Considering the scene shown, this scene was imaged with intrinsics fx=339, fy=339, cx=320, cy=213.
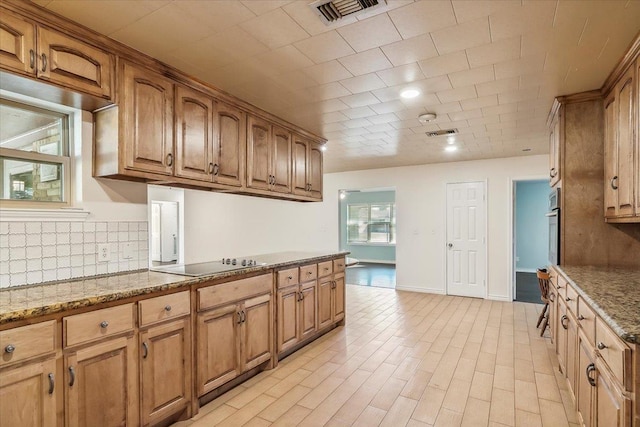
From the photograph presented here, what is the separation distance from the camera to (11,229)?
1.91 meters

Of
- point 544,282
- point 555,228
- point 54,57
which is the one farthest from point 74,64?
point 544,282

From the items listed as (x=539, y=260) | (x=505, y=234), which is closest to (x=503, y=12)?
(x=505, y=234)

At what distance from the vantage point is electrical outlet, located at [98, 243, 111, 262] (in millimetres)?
2298

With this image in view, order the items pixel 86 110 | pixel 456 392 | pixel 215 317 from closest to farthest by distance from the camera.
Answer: pixel 86 110 < pixel 215 317 < pixel 456 392

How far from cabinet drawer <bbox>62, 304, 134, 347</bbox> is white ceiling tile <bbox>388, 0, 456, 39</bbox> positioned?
212 centimetres

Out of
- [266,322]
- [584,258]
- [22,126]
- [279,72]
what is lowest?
[266,322]

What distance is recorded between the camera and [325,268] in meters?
3.79

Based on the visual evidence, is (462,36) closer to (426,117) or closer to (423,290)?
(426,117)

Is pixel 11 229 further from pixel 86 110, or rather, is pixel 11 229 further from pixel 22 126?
pixel 86 110

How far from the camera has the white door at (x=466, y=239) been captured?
19.0ft

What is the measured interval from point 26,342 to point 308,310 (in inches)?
93.3

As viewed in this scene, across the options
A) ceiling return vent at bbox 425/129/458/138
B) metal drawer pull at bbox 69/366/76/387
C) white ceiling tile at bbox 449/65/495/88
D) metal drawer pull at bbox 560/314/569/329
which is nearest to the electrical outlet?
metal drawer pull at bbox 69/366/76/387

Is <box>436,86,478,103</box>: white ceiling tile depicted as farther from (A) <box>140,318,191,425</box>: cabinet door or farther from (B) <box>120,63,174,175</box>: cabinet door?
(A) <box>140,318,191,425</box>: cabinet door

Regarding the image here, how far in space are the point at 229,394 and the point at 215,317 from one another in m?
0.64
